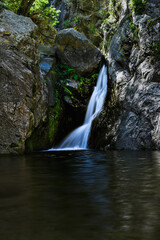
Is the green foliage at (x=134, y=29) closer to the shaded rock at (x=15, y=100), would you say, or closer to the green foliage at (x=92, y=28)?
the shaded rock at (x=15, y=100)

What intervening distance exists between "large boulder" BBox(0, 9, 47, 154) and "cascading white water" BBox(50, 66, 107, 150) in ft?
9.46

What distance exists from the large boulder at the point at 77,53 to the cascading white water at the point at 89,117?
778 mm

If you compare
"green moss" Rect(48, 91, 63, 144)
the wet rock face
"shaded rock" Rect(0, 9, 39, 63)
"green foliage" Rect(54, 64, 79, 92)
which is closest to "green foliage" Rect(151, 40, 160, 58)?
the wet rock face

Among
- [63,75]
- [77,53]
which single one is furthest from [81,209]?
A: [77,53]

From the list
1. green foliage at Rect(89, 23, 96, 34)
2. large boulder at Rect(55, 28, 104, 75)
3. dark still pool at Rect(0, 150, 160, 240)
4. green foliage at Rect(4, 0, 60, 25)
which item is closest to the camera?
dark still pool at Rect(0, 150, 160, 240)

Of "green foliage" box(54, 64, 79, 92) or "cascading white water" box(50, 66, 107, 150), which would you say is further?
"green foliage" box(54, 64, 79, 92)

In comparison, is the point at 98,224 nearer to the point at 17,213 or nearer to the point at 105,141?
the point at 17,213

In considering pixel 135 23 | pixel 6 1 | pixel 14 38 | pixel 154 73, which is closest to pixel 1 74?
pixel 14 38

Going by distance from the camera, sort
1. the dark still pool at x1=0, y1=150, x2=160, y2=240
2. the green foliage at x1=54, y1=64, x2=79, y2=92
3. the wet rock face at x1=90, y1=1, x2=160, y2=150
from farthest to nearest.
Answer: the green foliage at x1=54, y1=64, x2=79, y2=92 → the wet rock face at x1=90, y1=1, x2=160, y2=150 → the dark still pool at x1=0, y1=150, x2=160, y2=240

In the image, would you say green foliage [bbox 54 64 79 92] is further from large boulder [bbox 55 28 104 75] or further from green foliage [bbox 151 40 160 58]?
green foliage [bbox 151 40 160 58]

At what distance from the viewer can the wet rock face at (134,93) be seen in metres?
10.4

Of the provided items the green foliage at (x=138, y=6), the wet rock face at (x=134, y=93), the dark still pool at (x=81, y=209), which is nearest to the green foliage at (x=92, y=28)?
the wet rock face at (x=134, y=93)

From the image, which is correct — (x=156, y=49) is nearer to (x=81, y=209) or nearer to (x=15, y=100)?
(x=15, y=100)

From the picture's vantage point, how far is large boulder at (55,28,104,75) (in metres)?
14.7
